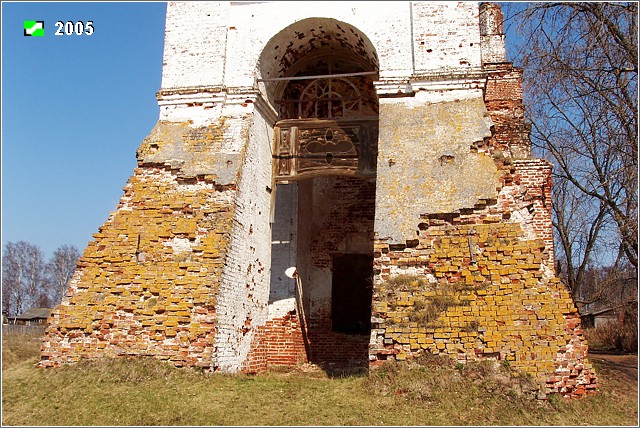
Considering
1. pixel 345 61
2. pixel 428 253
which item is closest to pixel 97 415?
pixel 428 253

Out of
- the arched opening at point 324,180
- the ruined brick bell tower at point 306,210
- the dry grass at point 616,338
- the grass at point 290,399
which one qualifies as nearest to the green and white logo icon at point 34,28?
the ruined brick bell tower at point 306,210

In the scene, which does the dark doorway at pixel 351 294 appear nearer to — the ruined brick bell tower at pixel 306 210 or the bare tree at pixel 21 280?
the ruined brick bell tower at pixel 306 210

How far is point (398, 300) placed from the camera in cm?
759

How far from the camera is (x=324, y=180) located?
13.4m

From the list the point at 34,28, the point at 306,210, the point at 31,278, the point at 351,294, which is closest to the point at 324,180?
the point at 306,210

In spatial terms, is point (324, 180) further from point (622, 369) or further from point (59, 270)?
point (59, 270)

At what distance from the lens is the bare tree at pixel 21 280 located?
45.1 meters

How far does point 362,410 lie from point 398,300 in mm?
1771

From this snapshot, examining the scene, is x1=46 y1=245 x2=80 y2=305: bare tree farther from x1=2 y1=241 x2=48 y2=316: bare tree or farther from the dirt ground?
the dirt ground

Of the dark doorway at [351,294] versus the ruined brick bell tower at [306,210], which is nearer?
the ruined brick bell tower at [306,210]

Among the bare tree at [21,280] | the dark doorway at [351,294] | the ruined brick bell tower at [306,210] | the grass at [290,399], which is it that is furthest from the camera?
the bare tree at [21,280]

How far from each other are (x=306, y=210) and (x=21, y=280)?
143ft

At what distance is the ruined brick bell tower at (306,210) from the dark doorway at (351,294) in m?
0.28

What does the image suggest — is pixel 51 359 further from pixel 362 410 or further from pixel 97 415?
pixel 362 410
